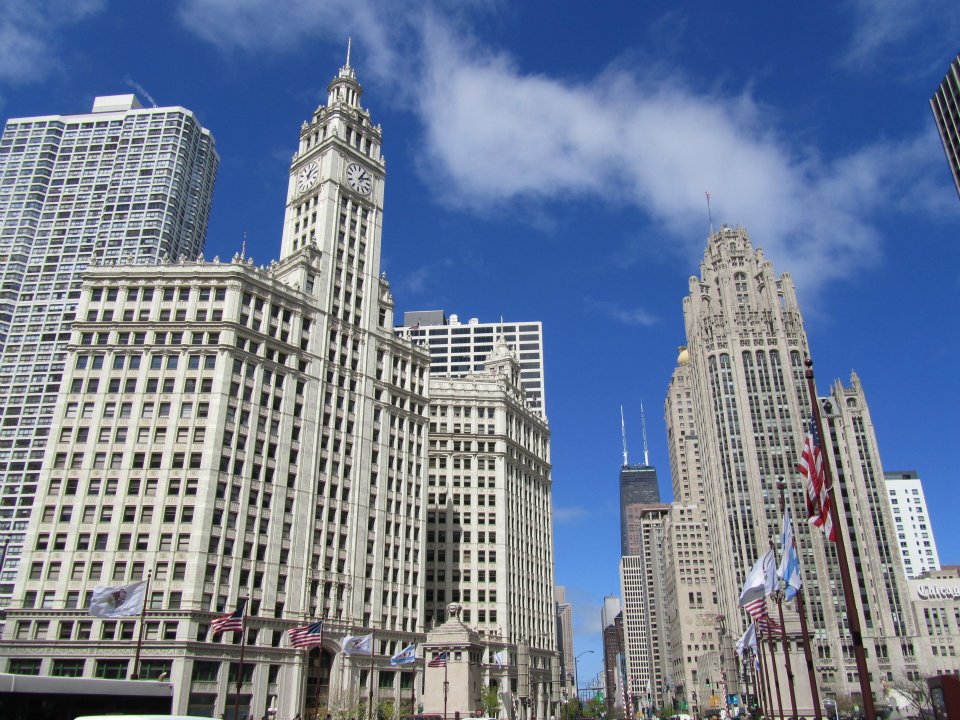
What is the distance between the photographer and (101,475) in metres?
77.4

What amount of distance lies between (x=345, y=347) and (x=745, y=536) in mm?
105379

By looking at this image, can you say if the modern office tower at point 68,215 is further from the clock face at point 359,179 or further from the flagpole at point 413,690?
the flagpole at point 413,690

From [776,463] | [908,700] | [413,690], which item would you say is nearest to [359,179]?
[413,690]

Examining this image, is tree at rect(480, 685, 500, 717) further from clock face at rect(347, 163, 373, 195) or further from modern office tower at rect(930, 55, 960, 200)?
modern office tower at rect(930, 55, 960, 200)

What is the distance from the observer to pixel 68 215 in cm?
14750

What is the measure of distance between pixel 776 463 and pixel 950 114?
7338cm

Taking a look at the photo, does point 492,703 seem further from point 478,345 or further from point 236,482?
point 478,345

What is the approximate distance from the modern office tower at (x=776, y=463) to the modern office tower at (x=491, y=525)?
164 ft

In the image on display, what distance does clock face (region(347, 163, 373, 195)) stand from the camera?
107688 millimetres

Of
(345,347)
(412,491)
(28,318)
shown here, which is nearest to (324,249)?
(345,347)

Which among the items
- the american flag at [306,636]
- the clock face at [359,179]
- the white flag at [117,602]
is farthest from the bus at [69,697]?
the clock face at [359,179]

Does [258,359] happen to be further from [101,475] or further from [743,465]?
[743,465]

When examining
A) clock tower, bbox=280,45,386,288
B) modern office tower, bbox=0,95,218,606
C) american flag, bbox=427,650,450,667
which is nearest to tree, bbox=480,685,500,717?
american flag, bbox=427,650,450,667

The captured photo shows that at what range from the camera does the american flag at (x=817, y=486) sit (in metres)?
31.0
